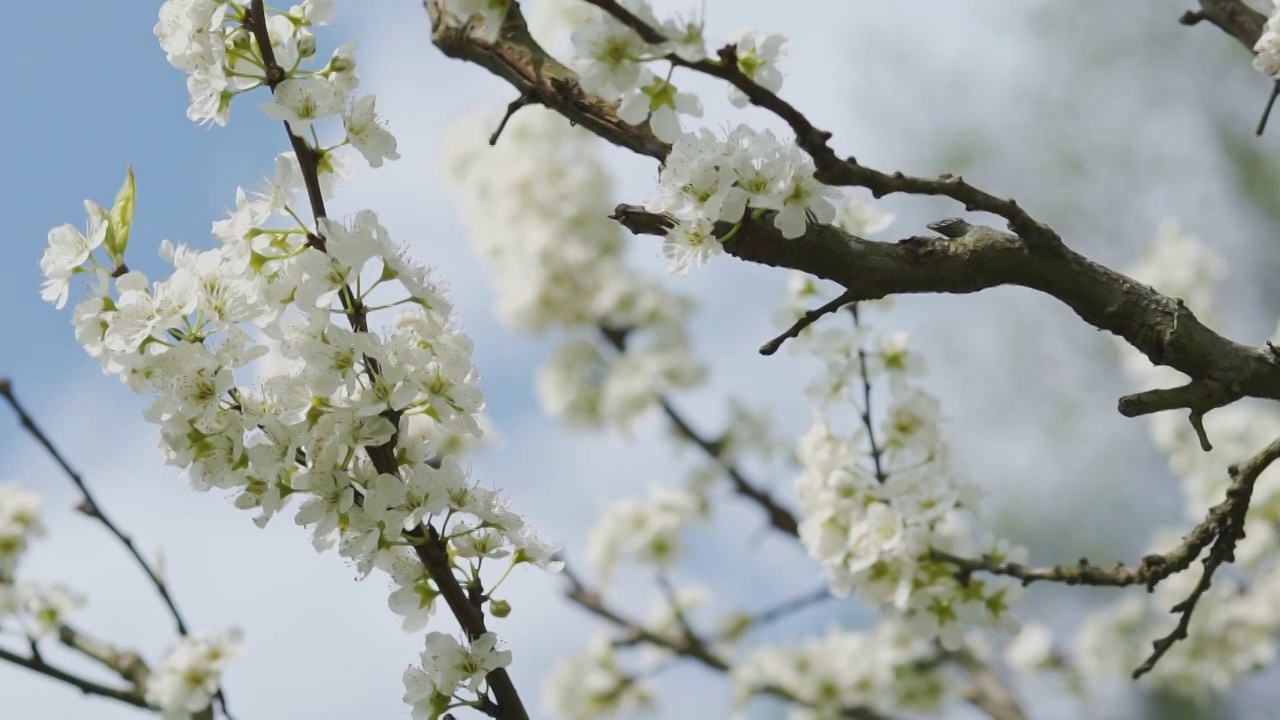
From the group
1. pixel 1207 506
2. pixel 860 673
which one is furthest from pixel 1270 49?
pixel 860 673

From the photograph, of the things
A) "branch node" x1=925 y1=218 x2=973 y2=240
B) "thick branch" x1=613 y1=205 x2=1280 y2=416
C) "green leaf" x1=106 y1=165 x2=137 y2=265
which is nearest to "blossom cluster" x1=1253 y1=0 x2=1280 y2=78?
"thick branch" x1=613 y1=205 x2=1280 y2=416

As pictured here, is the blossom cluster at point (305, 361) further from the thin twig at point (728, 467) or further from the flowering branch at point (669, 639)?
the flowering branch at point (669, 639)

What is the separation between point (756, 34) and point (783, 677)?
13.3ft

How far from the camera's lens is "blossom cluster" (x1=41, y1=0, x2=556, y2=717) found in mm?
1266

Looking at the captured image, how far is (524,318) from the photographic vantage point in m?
5.44

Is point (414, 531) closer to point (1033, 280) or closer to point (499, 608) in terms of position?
point (499, 608)

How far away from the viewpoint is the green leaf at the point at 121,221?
140 centimetres

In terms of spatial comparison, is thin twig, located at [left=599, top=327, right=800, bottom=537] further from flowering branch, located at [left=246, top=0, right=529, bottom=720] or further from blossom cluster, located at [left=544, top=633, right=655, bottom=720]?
flowering branch, located at [left=246, top=0, right=529, bottom=720]

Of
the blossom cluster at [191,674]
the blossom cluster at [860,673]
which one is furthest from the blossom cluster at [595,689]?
the blossom cluster at [191,674]

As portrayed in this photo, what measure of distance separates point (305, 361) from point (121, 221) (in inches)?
14.0

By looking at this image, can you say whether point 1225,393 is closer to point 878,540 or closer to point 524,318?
point 878,540

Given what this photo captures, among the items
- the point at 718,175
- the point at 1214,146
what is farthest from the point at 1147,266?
the point at 1214,146

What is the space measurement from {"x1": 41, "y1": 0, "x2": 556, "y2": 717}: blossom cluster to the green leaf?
0.02 m

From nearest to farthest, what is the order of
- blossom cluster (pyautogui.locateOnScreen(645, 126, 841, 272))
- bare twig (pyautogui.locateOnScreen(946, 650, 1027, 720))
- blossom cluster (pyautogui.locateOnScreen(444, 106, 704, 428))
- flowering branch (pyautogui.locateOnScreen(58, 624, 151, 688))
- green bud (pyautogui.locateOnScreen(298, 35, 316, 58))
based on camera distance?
blossom cluster (pyautogui.locateOnScreen(645, 126, 841, 272)) < green bud (pyautogui.locateOnScreen(298, 35, 316, 58)) < flowering branch (pyautogui.locateOnScreen(58, 624, 151, 688)) < bare twig (pyautogui.locateOnScreen(946, 650, 1027, 720)) < blossom cluster (pyautogui.locateOnScreen(444, 106, 704, 428))
